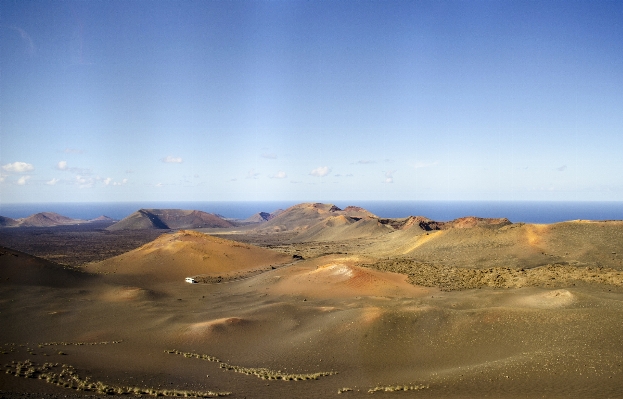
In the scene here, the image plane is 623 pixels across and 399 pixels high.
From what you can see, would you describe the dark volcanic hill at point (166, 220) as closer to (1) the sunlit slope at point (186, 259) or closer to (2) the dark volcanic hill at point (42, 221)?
(2) the dark volcanic hill at point (42, 221)

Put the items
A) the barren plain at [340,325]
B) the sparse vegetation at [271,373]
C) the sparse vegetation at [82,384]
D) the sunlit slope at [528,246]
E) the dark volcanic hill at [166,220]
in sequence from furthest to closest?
1. the dark volcanic hill at [166,220]
2. the sunlit slope at [528,246]
3. the sparse vegetation at [271,373]
4. the barren plain at [340,325]
5. the sparse vegetation at [82,384]

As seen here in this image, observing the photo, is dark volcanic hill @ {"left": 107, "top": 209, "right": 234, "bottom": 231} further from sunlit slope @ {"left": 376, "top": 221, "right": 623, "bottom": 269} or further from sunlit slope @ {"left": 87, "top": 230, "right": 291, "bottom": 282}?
sunlit slope @ {"left": 376, "top": 221, "right": 623, "bottom": 269}

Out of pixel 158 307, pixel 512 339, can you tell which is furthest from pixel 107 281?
pixel 512 339

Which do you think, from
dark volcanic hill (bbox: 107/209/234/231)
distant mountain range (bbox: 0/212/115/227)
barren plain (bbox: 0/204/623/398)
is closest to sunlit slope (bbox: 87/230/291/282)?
barren plain (bbox: 0/204/623/398)

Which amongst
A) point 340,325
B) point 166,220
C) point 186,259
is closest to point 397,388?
point 340,325

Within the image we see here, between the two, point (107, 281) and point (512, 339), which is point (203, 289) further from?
point (512, 339)

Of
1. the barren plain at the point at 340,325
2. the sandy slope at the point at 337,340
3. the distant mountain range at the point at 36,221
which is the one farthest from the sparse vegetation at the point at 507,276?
the distant mountain range at the point at 36,221
